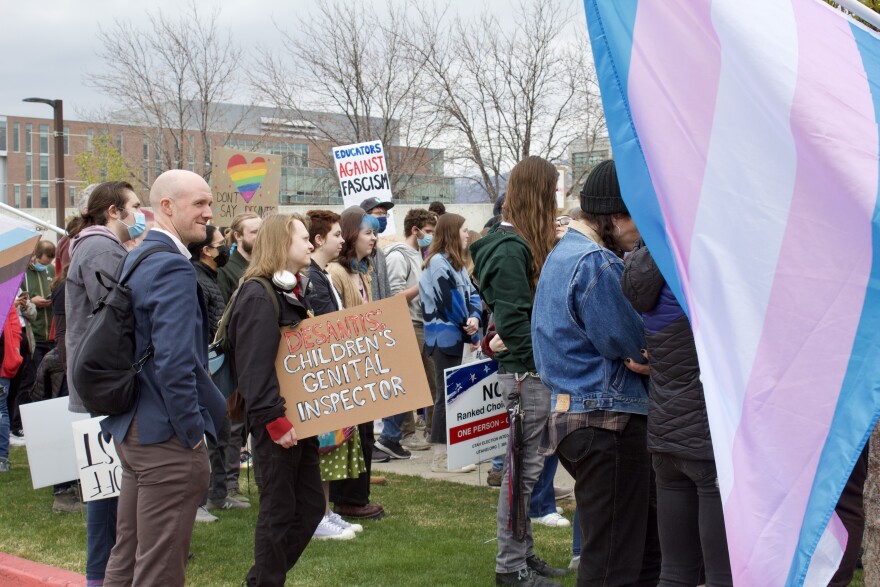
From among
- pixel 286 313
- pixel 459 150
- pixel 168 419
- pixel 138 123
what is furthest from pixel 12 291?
pixel 138 123

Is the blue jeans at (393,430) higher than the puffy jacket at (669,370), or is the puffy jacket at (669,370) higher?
the puffy jacket at (669,370)

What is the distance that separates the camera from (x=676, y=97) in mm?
2896

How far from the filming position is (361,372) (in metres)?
5.59

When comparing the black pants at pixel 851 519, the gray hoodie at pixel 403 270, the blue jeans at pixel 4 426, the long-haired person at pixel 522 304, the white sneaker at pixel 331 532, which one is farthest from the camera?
the gray hoodie at pixel 403 270

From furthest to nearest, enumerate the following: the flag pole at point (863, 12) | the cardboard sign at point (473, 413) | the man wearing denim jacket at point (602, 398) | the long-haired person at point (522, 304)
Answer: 1. the cardboard sign at point (473, 413)
2. the long-haired person at point (522, 304)
3. the man wearing denim jacket at point (602, 398)
4. the flag pole at point (863, 12)

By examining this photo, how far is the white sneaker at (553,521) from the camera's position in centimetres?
676

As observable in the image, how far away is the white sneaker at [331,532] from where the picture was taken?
6.72 metres

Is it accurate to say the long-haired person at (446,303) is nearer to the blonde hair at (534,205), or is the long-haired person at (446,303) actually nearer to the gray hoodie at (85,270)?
the blonde hair at (534,205)

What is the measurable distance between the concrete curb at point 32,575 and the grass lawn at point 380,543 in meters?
0.11

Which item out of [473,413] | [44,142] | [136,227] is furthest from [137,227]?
[44,142]

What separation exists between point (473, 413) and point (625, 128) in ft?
12.8

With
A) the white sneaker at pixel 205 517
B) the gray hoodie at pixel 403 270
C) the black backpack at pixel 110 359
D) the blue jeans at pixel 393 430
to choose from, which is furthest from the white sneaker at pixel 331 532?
the gray hoodie at pixel 403 270

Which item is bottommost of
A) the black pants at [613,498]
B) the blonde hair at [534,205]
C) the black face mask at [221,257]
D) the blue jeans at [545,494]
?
the blue jeans at [545,494]

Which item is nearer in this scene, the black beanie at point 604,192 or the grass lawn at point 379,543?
the black beanie at point 604,192
